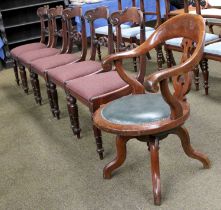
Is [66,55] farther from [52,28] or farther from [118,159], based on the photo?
[118,159]

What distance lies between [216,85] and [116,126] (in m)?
1.75

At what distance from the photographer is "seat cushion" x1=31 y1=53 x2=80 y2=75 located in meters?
2.67

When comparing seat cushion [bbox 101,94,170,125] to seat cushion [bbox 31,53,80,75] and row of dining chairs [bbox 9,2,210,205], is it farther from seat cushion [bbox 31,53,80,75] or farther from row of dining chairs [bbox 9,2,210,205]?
seat cushion [bbox 31,53,80,75]

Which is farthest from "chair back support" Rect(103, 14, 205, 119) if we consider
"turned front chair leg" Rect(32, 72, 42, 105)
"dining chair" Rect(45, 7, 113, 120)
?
"turned front chair leg" Rect(32, 72, 42, 105)

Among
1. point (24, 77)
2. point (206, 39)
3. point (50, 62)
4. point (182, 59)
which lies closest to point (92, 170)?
point (182, 59)

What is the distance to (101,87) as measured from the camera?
1.99 meters

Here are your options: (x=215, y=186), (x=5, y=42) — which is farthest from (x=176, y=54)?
(x=215, y=186)

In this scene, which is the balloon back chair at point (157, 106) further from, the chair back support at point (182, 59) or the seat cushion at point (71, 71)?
the seat cushion at point (71, 71)

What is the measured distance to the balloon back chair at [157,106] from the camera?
1444mm

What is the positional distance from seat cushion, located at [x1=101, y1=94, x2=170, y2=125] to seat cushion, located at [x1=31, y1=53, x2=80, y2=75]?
110 centimetres

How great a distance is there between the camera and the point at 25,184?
6.31 ft

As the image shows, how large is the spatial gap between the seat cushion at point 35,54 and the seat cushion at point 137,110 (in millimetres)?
1527

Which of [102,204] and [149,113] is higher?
[149,113]

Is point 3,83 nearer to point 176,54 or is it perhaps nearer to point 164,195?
point 176,54
